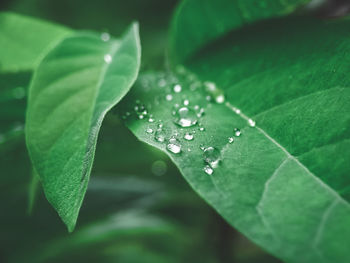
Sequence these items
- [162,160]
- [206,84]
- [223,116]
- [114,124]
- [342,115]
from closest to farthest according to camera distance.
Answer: [342,115]
[223,116]
[206,84]
[114,124]
[162,160]

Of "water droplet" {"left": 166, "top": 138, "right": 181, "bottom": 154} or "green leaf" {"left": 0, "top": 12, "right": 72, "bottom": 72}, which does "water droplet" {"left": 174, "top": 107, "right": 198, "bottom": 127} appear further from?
"green leaf" {"left": 0, "top": 12, "right": 72, "bottom": 72}

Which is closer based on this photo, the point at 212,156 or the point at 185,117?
the point at 212,156

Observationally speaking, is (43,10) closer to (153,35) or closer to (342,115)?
(153,35)

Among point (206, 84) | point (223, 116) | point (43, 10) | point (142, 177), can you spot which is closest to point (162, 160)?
point (142, 177)

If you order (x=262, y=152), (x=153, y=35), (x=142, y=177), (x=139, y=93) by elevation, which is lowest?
(x=262, y=152)

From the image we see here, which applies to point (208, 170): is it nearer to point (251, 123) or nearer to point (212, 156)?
point (212, 156)

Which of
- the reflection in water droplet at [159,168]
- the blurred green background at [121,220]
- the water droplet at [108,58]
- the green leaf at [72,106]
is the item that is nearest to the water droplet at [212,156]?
the green leaf at [72,106]

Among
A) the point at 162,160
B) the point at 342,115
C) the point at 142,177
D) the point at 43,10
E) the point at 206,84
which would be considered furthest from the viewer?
the point at 43,10

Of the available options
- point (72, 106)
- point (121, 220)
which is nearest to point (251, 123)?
point (72, 106)
